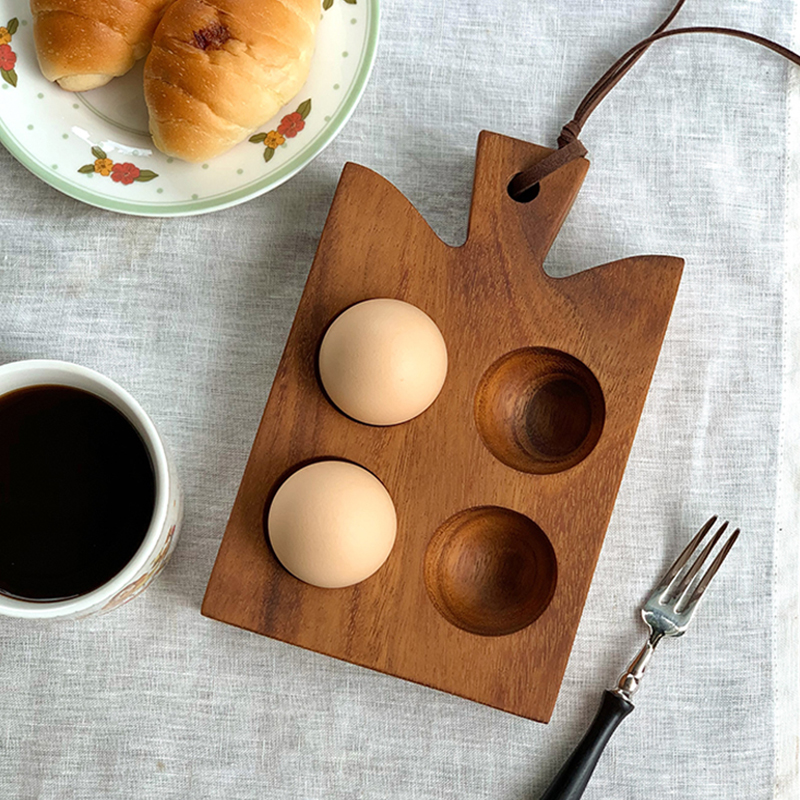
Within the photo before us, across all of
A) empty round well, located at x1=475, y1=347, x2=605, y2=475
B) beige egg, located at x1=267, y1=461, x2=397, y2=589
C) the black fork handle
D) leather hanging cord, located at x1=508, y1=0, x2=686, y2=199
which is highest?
leather hanging cord, located at x1=508, y1=0, x2=686, y2=199

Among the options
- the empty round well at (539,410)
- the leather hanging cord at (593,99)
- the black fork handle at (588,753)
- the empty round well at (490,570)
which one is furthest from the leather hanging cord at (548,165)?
the black fork handle at (588,753)

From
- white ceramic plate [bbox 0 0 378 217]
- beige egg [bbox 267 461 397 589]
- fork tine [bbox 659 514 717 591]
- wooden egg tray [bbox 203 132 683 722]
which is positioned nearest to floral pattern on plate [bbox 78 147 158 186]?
white ceramic plate [bbox 0 0 378 217]

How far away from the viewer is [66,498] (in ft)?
2.02

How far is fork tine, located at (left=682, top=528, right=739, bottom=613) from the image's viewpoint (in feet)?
2.26

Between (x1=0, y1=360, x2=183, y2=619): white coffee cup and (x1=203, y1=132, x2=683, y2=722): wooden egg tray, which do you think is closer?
(x1=0, y1=360, x2=183, y2=619): white coffee cup

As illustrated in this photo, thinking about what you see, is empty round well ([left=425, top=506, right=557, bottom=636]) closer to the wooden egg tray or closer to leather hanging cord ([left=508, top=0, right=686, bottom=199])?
the wooden egg tray

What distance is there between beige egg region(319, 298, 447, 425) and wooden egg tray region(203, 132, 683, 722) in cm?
3

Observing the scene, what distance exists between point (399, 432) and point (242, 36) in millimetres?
327

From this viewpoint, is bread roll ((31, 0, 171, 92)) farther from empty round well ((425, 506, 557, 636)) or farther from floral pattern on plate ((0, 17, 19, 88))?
empty round well ((425, 506, 557, 636))

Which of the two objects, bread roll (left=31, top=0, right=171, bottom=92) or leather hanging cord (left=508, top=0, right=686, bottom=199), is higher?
leather hanging cord (left=508, top=0, right=686, bottom=199)

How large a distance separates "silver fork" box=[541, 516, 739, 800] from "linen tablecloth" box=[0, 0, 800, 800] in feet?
Answer: 0.05

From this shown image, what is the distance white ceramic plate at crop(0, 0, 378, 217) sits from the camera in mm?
693

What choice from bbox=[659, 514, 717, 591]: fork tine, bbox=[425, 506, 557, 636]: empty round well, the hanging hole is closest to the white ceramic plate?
the hanging hole

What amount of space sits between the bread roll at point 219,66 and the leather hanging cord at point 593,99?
204mm
